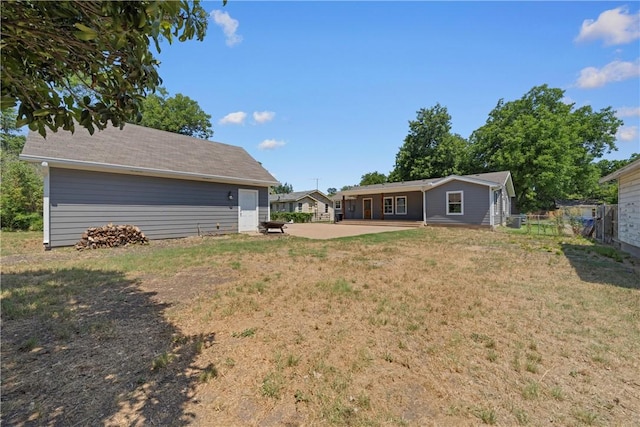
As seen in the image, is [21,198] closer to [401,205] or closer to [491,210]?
[401,205]

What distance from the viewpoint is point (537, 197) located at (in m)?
29.2

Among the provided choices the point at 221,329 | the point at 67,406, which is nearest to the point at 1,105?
the point at 67,406

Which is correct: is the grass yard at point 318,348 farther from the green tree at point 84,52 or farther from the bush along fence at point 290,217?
the bush along fence at point 290,217

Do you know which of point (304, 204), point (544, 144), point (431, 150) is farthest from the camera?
point (304, 204)

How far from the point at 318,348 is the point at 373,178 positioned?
51503 millimetres

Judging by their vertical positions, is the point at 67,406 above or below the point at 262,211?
below

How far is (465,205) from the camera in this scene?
1767 cm

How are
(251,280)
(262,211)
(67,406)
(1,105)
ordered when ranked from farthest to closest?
(262,211) → (251,280) → (67,406) → (1,105)

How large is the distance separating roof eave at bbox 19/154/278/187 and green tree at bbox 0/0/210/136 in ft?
29.8

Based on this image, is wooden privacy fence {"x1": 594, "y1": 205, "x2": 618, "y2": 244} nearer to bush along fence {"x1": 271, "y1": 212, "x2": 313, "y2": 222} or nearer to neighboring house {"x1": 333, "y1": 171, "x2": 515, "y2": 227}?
neighboring house {"x1": 333, "y1": 171, "x2": 515, "y2": 227}

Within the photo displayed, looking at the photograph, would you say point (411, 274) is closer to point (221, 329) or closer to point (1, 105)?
point (221, 329)

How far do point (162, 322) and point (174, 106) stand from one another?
113ft

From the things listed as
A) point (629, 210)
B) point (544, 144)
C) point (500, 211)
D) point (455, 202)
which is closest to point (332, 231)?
point (455, 202)

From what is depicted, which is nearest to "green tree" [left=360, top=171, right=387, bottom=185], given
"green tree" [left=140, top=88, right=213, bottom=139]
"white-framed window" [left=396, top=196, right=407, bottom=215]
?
"white-framed window" [left=396, top=196, right=407, bottom=215]
